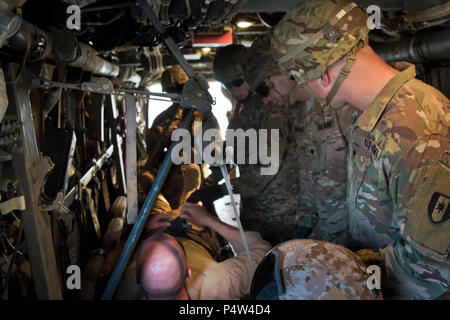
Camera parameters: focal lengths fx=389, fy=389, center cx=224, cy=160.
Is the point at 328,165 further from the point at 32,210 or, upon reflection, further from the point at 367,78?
the point at 32,210

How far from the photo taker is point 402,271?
4.97 ft

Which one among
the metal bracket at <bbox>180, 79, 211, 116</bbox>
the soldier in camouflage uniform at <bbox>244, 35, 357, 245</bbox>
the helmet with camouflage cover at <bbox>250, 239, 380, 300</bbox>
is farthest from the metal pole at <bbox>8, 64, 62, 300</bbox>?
the soldier in camouflage uniform at <bbox>244, 35, 357, 245</bbox>

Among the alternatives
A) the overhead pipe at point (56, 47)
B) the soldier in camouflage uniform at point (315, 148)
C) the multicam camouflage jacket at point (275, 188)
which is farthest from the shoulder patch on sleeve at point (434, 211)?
the multicam camouflage jacket at point (275, 188)

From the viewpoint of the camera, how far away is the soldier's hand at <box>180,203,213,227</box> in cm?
279

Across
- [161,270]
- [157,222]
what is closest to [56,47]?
[157,222]

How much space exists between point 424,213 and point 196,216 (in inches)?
68.3

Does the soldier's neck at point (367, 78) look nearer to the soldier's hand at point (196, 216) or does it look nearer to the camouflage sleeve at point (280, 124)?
the soldier's hand at point (196, 216)

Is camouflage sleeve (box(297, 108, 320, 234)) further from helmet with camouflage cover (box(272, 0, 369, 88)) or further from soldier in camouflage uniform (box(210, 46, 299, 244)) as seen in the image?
helmet with camouflage cover (box(272, 0, 369, 88))

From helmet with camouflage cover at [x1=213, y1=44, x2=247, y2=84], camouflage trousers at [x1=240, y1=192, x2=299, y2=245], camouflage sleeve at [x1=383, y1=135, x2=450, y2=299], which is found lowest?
camouflage trousers at [x1=240, y1=192, x2=299, y2=245]

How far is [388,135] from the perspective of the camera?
148 centimetres

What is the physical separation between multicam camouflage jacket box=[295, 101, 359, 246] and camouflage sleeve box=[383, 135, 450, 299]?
43.7 inches

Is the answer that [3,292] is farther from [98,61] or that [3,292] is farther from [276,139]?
[276,139]

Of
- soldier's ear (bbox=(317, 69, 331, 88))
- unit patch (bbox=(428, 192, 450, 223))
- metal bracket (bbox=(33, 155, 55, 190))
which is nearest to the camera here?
unit patch (bbox=(428, 192, 450, 223))
